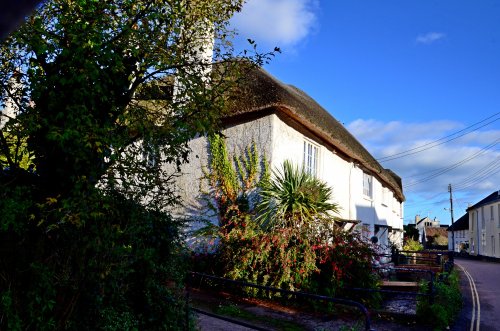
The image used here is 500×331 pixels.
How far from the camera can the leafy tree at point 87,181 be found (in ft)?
15.3

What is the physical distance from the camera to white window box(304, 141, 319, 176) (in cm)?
1501

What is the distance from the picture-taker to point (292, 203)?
1185cm

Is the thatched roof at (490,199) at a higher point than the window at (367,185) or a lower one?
higher

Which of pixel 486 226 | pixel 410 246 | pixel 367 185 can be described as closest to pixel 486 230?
pixel 486 226

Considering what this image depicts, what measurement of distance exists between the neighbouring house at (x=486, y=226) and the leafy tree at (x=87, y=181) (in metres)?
50.5

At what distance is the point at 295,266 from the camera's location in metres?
10.5

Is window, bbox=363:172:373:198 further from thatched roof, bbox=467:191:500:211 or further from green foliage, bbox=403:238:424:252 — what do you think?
Result: thatched roof, bbox=467:191:500:211

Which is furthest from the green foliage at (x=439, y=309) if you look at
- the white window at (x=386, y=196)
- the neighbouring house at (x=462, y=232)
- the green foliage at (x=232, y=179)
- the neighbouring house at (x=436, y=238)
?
the neighbouring house at (x=436, y=238)

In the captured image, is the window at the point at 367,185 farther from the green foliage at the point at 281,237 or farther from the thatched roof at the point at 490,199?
the thatched roof at the point at 490,199

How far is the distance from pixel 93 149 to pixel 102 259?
49.2 inches

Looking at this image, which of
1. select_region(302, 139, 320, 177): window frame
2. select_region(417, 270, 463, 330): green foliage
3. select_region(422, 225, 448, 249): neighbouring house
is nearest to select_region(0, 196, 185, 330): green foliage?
select_region(417, 270, 463, 330): green foliage

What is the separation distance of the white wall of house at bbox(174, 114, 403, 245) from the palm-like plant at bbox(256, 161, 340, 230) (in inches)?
39.7

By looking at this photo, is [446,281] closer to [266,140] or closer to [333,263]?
[333,263]

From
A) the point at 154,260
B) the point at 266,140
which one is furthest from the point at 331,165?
the point at 154,260
